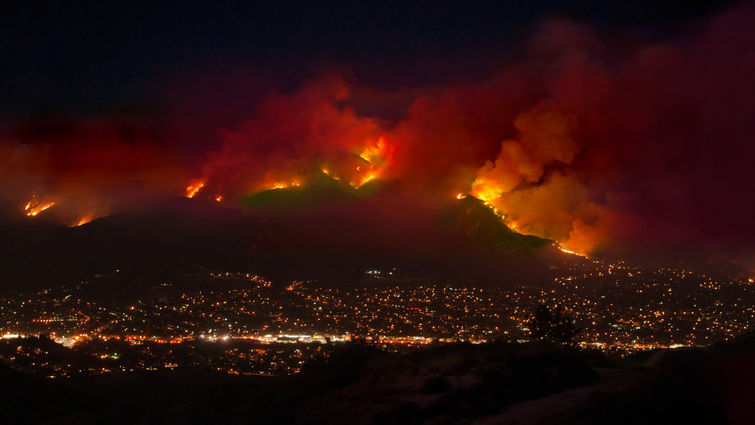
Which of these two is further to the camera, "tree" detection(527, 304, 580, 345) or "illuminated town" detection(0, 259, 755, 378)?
"illuminated town" detection(0, 259, 755, 378)

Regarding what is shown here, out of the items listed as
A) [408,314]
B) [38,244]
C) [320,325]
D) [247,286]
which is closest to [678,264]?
[408,314]

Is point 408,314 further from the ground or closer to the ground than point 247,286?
closer to the ground

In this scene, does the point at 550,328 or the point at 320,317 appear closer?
the point at 550,328

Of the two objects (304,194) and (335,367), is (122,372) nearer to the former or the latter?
(335,367)

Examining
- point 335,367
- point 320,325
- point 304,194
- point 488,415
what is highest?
point 304,194

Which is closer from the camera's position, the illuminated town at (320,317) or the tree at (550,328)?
the tree at (550,328)

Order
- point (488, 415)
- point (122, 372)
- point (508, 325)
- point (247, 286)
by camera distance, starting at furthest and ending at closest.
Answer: point (247, 286), point (508, 325), point (122, 372), point (488, 415)

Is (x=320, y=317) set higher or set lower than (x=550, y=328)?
higher

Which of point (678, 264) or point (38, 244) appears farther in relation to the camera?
point (38, 244)
